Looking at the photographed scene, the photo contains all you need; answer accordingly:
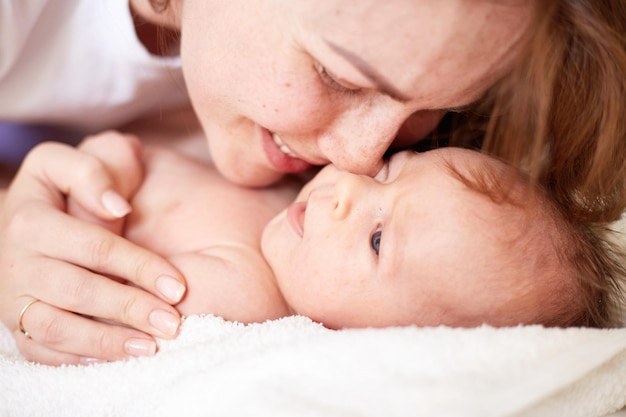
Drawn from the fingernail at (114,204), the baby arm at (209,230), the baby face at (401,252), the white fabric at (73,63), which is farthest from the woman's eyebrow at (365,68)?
the white fabric at (73,63)

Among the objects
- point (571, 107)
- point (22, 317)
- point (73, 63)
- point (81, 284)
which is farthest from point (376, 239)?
point (73, 63)

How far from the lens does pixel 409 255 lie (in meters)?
1.00

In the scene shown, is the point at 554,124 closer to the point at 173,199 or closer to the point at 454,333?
the point at 454,333

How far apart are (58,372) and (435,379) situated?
0.58 m

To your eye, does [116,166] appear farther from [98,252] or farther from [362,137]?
[362,137]

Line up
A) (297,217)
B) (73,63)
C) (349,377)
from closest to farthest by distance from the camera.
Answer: (349,377) < (297,217) < (73,63)

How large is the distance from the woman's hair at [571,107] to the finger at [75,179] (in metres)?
0.71

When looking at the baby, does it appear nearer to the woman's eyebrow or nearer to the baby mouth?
the baby mouth

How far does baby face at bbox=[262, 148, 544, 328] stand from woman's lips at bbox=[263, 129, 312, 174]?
12 centimetres

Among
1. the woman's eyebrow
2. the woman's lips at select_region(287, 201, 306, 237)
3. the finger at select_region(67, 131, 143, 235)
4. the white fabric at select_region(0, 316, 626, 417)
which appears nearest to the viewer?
the white fabric at select_region(0, 316, 626, 417)

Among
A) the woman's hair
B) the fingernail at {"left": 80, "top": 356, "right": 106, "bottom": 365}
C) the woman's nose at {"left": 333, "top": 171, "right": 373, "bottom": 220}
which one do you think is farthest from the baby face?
the fingernail at {"left": 80, "top": 356, "right": 106, "bottom": 365}

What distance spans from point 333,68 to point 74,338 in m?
0.61

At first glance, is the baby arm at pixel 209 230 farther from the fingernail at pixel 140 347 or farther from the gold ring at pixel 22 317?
the gold ring at pixel 22 317

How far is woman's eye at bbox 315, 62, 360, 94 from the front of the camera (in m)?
1.00
